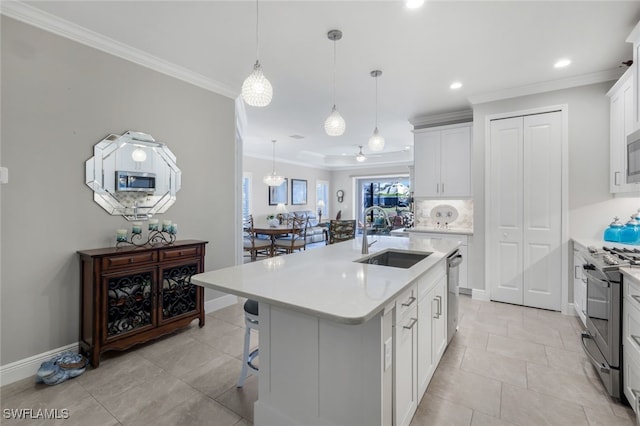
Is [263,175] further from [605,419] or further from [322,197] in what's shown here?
[605,419]

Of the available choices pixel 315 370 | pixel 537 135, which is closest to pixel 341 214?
pixel 537 135

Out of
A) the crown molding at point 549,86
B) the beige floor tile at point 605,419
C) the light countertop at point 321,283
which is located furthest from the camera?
the crown molding at point 549,86

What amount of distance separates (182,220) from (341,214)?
26.4ft

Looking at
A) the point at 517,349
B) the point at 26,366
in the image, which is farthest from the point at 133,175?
the point at 517,349

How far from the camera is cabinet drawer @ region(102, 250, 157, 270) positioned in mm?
2402

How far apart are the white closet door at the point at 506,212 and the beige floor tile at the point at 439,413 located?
244 centimetres

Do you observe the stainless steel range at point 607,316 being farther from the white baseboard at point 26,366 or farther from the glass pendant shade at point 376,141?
the white baseboard at point 26,366

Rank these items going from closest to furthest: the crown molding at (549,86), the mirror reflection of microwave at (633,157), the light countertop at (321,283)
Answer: the light countertop at (321,283), the mirror reflection of microwave at (633,157), the crown molding at (549,86)

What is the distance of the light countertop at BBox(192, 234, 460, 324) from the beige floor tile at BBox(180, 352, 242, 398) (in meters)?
0.98

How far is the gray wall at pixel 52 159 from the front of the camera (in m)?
2.18

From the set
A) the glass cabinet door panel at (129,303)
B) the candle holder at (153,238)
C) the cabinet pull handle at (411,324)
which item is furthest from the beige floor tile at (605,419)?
the candle holder at (153,238)

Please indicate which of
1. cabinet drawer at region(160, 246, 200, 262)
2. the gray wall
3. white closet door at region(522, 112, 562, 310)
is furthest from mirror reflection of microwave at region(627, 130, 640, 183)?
the gray wall

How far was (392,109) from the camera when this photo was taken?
4.54m

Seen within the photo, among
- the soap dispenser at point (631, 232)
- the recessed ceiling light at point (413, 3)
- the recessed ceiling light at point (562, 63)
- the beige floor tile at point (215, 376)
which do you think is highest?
the recessed ceiling light at point (562, 63)
